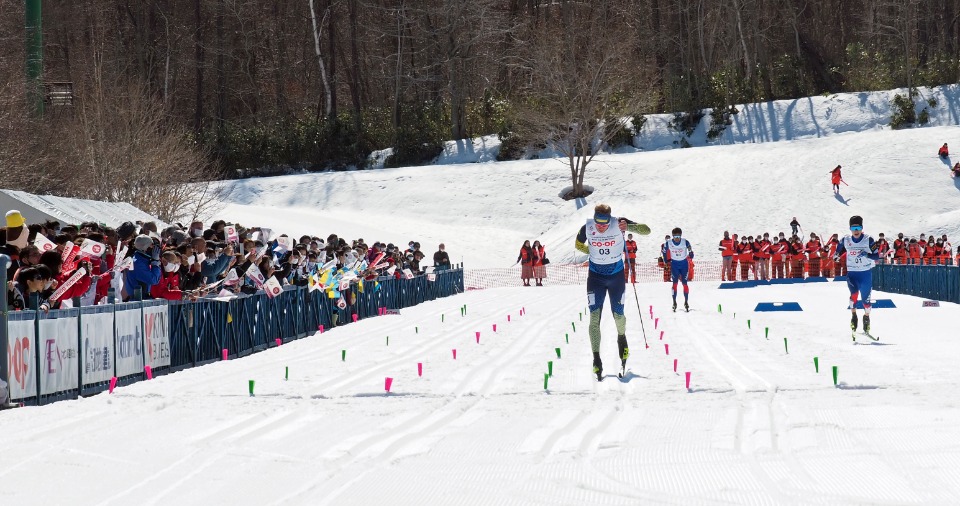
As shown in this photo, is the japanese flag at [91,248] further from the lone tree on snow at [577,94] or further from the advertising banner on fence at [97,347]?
the lone tree on snow at [577,94]

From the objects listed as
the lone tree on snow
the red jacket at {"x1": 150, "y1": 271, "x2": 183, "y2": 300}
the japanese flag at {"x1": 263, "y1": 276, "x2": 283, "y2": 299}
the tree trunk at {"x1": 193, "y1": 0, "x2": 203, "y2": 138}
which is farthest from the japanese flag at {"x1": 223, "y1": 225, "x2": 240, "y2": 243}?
the tree trunk at {"x1": 193, "y1": 0, "x2": 203, "y2": 138}

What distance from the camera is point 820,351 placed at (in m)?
14.3

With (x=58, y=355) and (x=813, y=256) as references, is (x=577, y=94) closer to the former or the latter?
(x=813, y=256)

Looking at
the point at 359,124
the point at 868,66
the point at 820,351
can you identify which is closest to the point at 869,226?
the point at 868,66

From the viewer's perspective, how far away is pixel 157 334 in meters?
13.2

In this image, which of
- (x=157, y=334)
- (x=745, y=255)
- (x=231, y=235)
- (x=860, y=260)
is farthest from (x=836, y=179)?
(x=157, y=334)

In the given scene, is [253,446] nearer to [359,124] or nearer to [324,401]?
[324,401]

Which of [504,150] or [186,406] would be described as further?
[504,150]

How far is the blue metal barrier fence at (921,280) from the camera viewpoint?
25.9 meters

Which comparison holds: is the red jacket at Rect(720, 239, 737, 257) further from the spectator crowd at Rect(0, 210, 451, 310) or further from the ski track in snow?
the ski track in snow

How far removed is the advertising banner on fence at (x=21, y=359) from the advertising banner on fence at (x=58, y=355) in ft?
0.42

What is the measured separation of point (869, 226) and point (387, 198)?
77.3 feet

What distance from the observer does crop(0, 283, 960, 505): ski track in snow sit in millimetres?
6402

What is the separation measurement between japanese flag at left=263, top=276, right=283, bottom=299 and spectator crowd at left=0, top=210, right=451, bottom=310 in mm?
24
